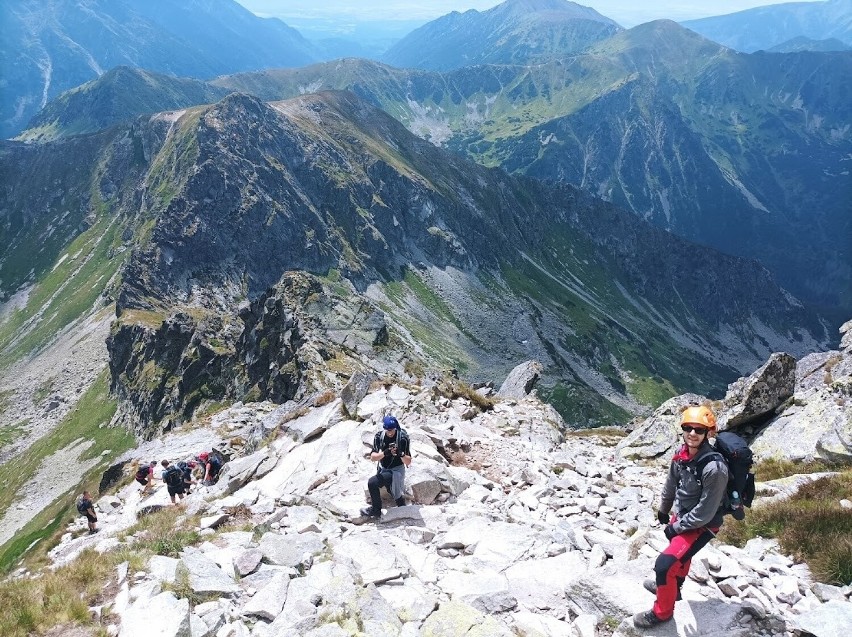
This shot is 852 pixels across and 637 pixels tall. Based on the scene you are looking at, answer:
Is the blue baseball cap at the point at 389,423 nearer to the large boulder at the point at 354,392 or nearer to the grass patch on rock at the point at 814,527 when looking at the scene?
the grass patch on rock at the point at 814,527

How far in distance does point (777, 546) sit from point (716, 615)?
2755mm

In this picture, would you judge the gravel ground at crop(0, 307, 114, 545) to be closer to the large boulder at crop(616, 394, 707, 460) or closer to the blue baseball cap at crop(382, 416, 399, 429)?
the blue baseball cap at crop(382, 416, 399, 429)

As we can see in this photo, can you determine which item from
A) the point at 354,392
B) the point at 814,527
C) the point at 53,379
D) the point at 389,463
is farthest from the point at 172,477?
the point at 53,379

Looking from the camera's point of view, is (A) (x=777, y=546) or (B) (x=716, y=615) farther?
(A) (x=777, y=546)

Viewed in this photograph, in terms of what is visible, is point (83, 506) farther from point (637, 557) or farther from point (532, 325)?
point (532, 325)

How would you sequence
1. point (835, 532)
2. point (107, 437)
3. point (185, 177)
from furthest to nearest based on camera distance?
1. point (185, 177)
2. point (107, 437)
3. point (835, 532)

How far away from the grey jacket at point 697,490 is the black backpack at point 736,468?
13 cm

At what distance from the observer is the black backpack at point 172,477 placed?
Answer: 86.9 feet

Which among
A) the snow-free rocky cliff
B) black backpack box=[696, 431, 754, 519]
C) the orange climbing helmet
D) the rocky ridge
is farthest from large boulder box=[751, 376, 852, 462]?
the orange climbing helmet

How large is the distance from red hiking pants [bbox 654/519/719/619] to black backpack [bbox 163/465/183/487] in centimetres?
2450

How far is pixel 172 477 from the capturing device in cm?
2661

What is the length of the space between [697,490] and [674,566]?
1424 mm

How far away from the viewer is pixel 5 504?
273ft

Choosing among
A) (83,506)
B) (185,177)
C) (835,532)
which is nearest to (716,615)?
(835,532)
